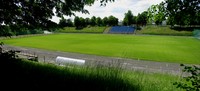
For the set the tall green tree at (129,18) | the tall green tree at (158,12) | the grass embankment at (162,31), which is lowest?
the grass embankment at (162,31)

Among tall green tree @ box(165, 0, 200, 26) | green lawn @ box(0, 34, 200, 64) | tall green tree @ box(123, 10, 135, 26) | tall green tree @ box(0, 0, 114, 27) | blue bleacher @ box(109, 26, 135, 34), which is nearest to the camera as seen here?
tall green tree @ box(165, 0, 200, 26)

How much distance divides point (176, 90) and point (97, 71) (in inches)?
111

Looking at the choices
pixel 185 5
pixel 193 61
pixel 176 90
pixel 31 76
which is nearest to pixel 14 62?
pixel 31 76

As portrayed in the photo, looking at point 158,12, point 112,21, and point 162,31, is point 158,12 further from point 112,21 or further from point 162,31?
point 112,21

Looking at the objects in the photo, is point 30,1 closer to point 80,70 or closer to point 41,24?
point 41,24

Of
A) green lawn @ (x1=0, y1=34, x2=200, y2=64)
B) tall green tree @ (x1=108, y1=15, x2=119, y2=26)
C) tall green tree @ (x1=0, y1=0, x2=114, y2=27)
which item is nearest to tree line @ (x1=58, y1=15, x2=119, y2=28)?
tall green tree @ (x1=108, y1=15, x2=119, y2=26)

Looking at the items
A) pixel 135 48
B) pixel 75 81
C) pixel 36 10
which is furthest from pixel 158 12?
pixel 135 48

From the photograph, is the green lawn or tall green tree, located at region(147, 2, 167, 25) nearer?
tall green tree, located at region(147, 2, 167, 25)

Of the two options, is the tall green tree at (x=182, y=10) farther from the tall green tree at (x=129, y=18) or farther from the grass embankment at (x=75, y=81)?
the tall green tree at (x=129, y=18)

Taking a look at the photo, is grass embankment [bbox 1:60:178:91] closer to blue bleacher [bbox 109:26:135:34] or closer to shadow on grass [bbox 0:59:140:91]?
shadow on grass [bbox 0:59:140:91]

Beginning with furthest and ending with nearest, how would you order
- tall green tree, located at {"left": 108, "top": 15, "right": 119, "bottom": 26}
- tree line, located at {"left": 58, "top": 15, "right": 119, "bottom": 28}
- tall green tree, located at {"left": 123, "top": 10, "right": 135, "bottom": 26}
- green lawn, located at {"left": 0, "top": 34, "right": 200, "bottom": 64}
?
1. tall green tree, located at {"left": 108, "top": 15, "right": 119, "bottom": 26}
2. tree line, located at {"left": 58, "top": 15, "right": 119, "bottom": 28}
3. tall green tree, located at {"left": 123, "top": 10, "right": 135, "bottom": 26}
4. green lawn, located at {"left": 0, "top": 34, "right": 200, "bottom": 64}

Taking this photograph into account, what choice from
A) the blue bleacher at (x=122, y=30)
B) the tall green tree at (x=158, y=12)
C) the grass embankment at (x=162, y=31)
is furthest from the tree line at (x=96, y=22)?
the tall green tree at (x=158, y=12)

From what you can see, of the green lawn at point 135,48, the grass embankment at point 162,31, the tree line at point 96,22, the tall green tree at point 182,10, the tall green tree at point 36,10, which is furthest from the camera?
the tree line at point 96,22

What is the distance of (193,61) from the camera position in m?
37.5
